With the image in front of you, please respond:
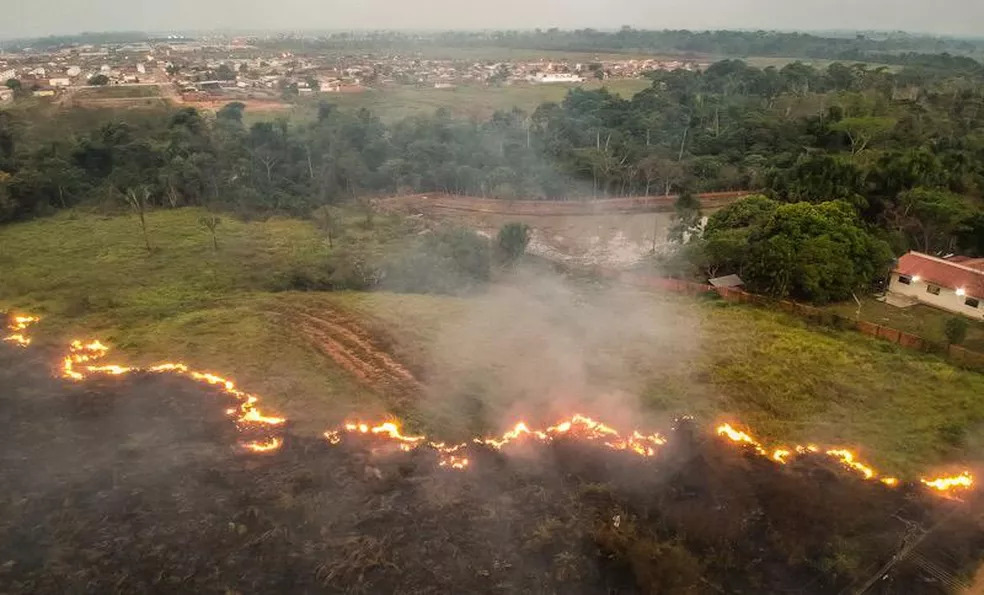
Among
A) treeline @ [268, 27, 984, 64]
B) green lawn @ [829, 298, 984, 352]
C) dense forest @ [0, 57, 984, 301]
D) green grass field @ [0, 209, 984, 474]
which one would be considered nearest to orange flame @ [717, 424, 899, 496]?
green grass field @ [0, 209, 984, 474]

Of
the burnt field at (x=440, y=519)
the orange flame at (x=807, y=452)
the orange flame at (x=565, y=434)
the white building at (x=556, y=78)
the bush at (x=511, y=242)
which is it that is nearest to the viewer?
the burnt field at (x=440, y=519)

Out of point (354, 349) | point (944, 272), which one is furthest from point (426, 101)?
point (944, 272)

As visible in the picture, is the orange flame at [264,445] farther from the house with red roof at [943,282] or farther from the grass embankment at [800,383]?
the house with red roof at [943,282]

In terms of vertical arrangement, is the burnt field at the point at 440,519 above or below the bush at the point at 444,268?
below

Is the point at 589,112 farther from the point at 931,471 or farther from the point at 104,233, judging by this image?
the point at 931,471

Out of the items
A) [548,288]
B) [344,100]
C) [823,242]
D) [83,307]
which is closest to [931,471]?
[823,242]

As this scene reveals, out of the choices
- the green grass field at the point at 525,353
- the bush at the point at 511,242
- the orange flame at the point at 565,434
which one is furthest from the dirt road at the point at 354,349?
the bush at the point at 511,242

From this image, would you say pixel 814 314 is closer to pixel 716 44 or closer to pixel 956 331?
pixel 956 331
